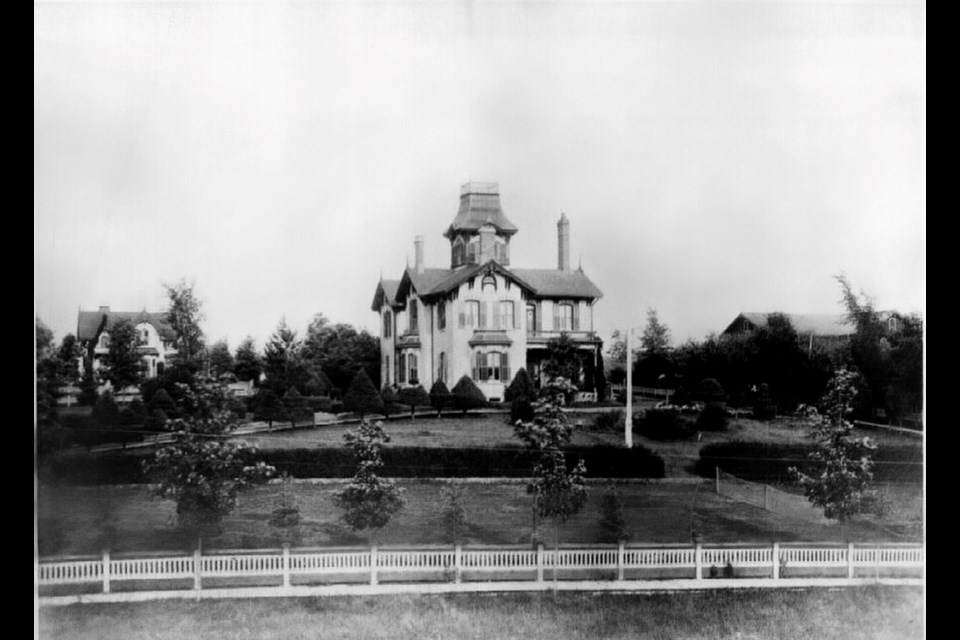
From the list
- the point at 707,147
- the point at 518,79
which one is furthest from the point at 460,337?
the point at 707,147

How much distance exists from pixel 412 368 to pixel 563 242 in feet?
4.23

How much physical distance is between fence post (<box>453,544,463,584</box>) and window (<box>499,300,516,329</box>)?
1478mm

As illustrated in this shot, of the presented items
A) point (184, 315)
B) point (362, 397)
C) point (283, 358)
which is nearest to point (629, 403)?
point (362, 397)

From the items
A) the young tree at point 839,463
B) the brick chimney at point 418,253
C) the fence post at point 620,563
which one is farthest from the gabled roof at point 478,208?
the young tree at point 839,463

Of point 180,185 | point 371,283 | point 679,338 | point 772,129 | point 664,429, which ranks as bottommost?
point 664,429

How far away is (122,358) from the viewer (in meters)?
4.93

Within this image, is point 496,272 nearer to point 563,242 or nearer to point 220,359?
point 563,242

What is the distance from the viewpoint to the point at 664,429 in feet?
17.4

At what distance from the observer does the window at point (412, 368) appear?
17.1 ft

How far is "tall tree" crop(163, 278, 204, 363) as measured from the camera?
4969mm

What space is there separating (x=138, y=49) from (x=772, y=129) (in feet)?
13.2

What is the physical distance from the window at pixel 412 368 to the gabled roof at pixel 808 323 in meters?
2.04

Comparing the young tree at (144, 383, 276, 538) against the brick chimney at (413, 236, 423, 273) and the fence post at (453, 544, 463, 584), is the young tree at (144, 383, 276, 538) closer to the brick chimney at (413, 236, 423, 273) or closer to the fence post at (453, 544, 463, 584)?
the fence post at (453, 544, 463, 584)

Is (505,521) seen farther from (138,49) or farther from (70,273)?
(138,49)
